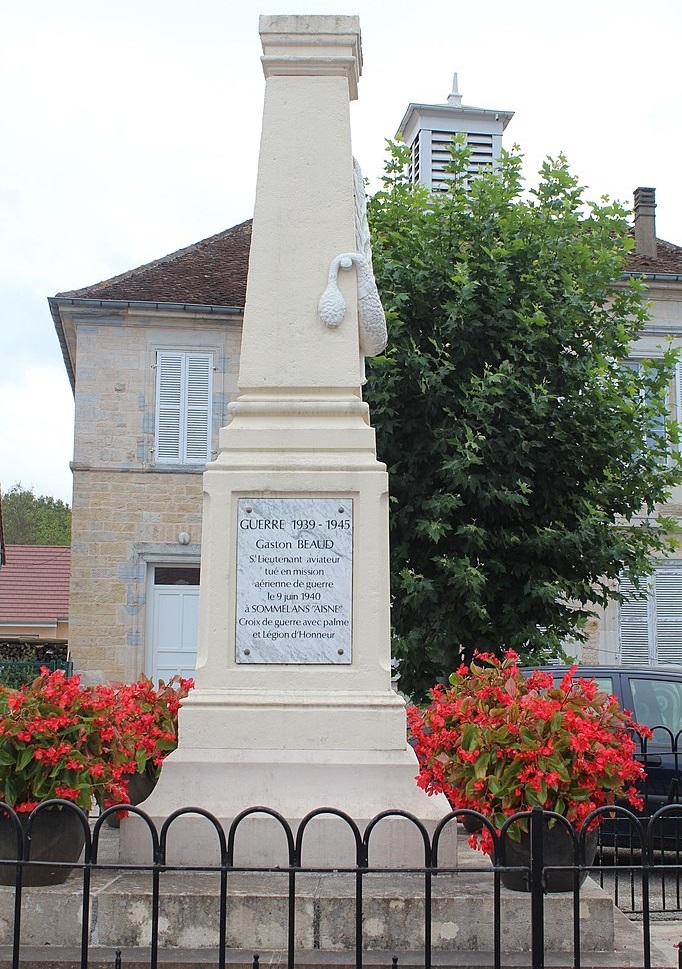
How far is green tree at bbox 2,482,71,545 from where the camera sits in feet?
177

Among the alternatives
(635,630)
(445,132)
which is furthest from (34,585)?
(635,630)

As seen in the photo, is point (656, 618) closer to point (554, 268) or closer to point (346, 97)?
point (554, 268)

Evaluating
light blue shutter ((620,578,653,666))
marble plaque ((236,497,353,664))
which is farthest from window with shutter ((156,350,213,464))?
marble plaque ((236,497,353,664))

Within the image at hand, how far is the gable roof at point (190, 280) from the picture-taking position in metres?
18.1

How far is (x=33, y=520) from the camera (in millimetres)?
57562

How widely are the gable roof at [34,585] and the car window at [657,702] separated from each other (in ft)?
62.3

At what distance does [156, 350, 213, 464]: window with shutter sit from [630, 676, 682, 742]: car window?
9970mm

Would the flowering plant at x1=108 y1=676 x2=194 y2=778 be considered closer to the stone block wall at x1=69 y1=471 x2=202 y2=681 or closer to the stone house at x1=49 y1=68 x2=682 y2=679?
the stone house at x1=49 y1=68 x2=682 y2=679

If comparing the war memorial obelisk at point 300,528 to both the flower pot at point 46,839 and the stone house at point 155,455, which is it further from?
the stone house at point 155,455

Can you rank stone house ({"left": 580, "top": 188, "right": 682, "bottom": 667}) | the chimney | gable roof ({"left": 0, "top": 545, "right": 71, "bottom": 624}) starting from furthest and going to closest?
1. gable roof ({"left": 0, "top": 545, "right": 71, "bottom": 624})
2. the chimney
3. stone house ({"left": 580, "top": 188, "right": 682, "bottom": 667})

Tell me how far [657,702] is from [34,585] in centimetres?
2131

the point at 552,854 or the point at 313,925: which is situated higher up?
the point at 552,854

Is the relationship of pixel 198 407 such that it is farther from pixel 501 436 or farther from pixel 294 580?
pixel 294 580

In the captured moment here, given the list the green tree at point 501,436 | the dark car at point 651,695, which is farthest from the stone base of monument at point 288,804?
the green tree at point 501,436
